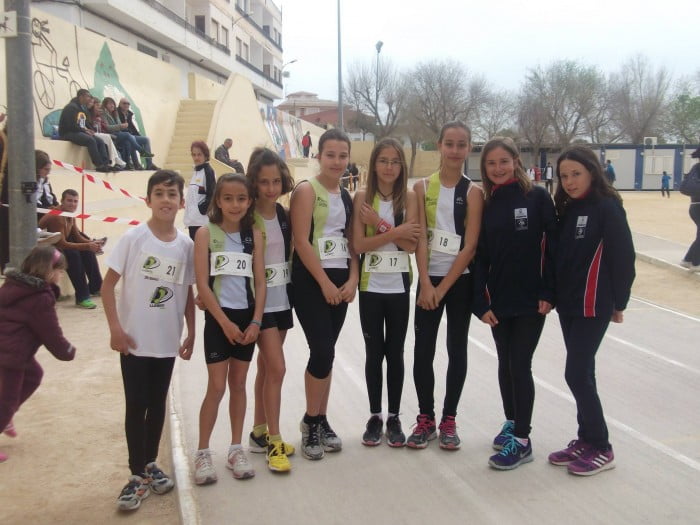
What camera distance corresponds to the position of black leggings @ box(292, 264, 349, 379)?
435 cm

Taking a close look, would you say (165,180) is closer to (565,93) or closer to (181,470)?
(181,470)

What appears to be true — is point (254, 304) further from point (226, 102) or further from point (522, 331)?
point (226, 102)

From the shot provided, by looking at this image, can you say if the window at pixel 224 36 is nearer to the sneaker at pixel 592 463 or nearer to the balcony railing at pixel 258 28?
the balcony railing at pixel 258 28

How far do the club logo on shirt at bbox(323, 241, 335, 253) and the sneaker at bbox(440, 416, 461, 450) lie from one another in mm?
1428

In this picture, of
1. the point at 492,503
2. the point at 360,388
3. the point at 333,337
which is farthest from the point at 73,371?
the point at 492,503

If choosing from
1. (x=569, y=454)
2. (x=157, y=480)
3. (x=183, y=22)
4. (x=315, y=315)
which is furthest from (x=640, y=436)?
(x=183, y=22)

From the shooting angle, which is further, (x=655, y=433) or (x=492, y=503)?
(x=655, y=433)

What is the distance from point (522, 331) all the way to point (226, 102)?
20854mm

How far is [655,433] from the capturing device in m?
4.91

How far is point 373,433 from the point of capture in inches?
185

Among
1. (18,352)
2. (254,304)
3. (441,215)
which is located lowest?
(18,352)

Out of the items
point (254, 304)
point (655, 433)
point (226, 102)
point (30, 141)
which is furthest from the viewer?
point (226, 102)

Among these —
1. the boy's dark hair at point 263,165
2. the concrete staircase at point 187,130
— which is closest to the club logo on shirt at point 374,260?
the boy's dark hair at point 263,165

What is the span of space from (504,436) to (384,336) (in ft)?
3.44
